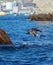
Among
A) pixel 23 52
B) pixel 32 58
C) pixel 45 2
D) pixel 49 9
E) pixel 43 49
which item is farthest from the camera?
pixel 45 2

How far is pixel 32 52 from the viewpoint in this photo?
2234 cm

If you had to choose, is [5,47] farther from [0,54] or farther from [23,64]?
[23,64]

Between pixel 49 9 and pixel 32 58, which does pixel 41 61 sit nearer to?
pixel 32 58

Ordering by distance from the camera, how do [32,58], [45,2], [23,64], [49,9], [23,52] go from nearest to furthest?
[23,64] → [32,58] → [23,52] → [49,9] → [45,2]

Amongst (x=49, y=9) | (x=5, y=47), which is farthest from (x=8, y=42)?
(x=49, y=9)

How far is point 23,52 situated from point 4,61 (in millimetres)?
3434

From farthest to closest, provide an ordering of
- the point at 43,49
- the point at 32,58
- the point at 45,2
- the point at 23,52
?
the point at 45,2
the point at 43,49
the point at 23,52
the point at 32,58

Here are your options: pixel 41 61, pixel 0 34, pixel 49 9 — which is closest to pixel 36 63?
pixel 41 61

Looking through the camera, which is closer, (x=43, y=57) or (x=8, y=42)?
(x=43, y=57)

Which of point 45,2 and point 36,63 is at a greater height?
point 36,63

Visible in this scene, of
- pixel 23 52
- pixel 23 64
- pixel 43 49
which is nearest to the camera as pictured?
pixel 23 64

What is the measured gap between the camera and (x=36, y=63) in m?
18.5

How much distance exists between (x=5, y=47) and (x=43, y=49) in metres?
2.46

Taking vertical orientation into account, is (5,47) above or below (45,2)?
above
